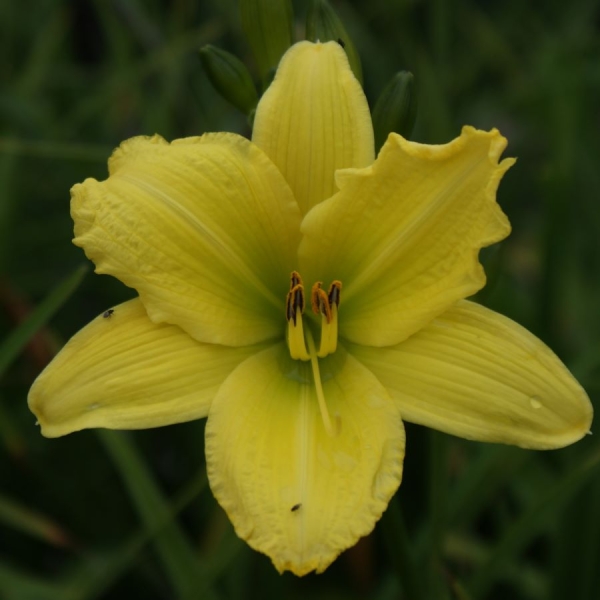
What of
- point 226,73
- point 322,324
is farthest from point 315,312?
point 226,73

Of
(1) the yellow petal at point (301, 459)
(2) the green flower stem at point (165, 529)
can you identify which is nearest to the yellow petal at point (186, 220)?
(1) the yellow petal at point (301, 459)

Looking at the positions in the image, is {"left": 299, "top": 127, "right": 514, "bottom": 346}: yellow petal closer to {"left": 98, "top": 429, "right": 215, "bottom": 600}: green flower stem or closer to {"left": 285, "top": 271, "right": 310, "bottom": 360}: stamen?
{"left": 285, "top": 271, "right": 310, "bottom": 360}: stamen

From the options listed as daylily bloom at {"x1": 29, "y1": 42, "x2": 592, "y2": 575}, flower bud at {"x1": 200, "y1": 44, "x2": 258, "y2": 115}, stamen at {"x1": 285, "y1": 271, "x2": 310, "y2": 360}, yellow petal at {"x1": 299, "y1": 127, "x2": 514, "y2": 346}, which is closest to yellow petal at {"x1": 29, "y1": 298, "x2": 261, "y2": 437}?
daylily bloom at {"x1": 29, "y1": 42, "x2": 592, "y2": 575}

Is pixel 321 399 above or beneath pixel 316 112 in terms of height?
beneath

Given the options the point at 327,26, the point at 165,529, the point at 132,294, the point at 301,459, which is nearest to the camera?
the point at 301,459

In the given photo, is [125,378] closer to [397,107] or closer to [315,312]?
[315,312]
